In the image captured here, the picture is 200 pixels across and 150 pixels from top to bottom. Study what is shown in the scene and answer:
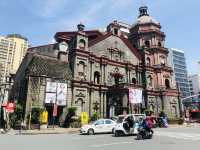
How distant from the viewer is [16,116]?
2858cm

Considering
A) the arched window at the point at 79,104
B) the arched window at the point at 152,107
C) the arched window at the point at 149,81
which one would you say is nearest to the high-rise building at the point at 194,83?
the arched window at the point at 149,81

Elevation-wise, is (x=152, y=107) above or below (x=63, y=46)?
below

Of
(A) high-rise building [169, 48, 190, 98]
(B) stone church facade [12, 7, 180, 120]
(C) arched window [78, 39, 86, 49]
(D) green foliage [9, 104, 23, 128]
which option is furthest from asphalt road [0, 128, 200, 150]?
(A) high-rise building [169, 48, 190, 98]

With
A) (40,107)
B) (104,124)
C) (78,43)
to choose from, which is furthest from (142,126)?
(78,43)

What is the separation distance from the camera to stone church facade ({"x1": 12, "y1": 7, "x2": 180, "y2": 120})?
35344 mm

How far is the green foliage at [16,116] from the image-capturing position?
2812 centimetres

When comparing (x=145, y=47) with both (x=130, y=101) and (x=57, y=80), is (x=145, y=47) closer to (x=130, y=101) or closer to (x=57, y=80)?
(x=130, y=101)

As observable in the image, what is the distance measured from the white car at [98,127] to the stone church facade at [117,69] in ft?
38.5

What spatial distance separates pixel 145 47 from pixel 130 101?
15.8m

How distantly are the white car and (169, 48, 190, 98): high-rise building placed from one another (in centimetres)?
10430

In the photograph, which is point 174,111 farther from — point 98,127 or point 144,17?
point 98,127

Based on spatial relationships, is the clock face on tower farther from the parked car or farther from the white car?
the parked car

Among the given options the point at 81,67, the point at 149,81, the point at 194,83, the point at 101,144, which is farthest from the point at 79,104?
the point at 194,83

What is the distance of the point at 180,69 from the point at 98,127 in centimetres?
11049
